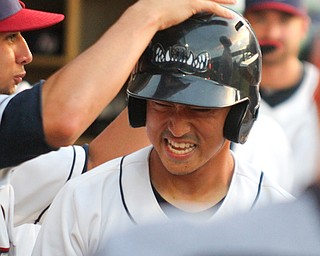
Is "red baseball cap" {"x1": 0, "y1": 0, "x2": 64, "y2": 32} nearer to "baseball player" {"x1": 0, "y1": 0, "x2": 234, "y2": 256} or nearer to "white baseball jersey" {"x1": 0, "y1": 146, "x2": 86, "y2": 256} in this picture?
"baseball player" {"x1": 0, "y1": 0, "x2": 234, "y2": 256}

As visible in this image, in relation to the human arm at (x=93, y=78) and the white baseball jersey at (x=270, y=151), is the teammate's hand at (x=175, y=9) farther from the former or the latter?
the white baseball jersey at (x=270, y=151)

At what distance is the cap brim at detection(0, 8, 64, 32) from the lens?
3203 mm

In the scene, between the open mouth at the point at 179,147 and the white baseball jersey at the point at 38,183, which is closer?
the open mouth at the point at 179,147

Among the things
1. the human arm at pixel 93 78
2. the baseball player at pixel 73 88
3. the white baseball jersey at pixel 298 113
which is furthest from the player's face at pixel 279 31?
the human arm at pixel 93 78

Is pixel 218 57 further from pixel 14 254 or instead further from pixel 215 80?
pixel 14 254

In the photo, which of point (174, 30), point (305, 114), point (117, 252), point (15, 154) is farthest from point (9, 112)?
point (305, 114)

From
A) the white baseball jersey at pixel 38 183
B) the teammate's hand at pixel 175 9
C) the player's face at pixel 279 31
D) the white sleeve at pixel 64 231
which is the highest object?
the teammate's hand at pixel 175 9

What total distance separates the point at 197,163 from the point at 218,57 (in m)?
0.32

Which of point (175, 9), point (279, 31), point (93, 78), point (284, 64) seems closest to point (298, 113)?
point (284, 64)

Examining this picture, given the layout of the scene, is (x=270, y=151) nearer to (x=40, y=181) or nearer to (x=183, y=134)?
(x=40, y=181)

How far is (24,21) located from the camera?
3.28 metres

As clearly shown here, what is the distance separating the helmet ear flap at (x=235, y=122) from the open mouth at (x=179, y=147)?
14 centimetres

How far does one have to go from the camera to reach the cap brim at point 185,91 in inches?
119

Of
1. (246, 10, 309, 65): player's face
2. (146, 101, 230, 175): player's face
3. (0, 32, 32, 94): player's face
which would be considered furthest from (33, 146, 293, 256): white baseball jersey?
(246, 10, 309, 65): player's face
